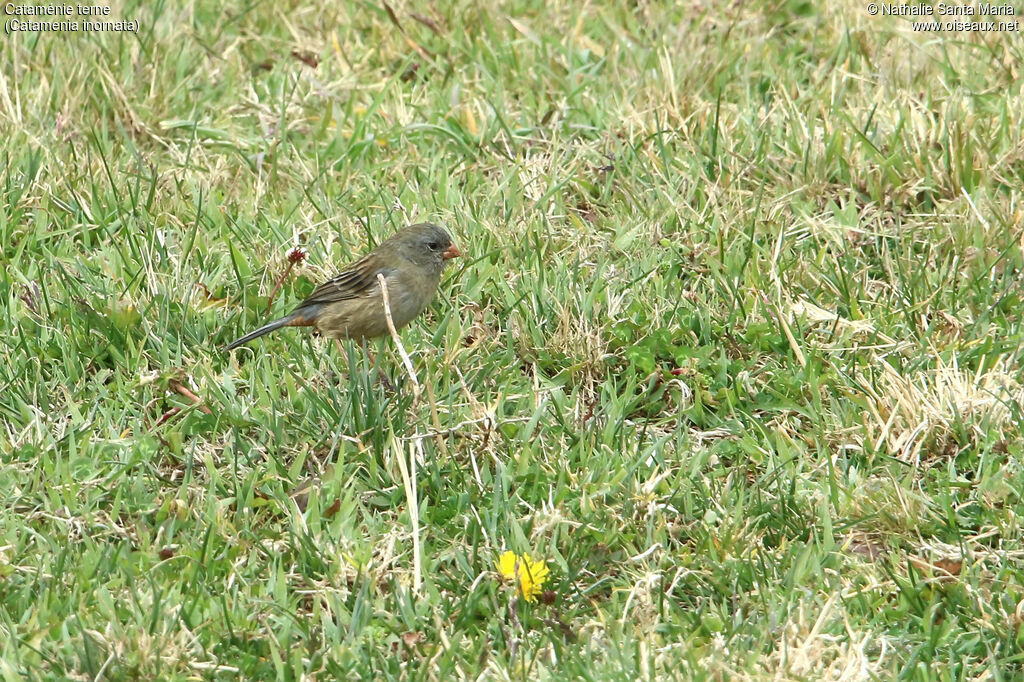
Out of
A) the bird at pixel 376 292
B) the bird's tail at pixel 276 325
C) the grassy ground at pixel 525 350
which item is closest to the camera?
the grassy ground at pixel 525 350

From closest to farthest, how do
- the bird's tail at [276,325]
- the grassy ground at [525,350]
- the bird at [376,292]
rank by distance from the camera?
the grassy ground at [525,350] → the bird's tail at [276,325] → the bird at [376,292]

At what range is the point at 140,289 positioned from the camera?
5.55 metres

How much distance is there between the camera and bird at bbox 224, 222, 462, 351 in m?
5.38

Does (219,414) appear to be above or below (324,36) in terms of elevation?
below

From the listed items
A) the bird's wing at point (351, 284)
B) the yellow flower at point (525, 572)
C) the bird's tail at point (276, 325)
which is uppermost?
the bird's wing at point (351, 284)

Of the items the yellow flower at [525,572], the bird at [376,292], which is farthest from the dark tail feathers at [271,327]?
the yellow flower at [525,572]

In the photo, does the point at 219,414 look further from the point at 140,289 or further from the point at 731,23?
the point at 731,23

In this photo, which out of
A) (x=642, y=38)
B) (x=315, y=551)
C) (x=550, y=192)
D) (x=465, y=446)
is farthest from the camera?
(x=642, y=38)

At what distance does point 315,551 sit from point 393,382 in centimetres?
103

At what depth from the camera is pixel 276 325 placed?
5.35m

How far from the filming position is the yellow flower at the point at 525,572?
4102 mm

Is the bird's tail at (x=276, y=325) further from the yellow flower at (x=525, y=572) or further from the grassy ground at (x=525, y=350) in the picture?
the yellow flower at (x=525, y=572)

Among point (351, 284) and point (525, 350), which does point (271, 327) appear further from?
point (525, 350)

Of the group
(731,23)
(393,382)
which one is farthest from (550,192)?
(731,23)
